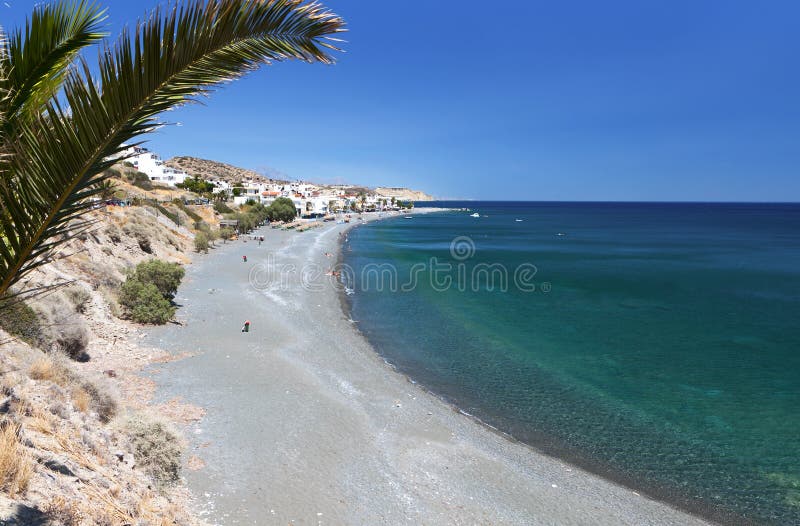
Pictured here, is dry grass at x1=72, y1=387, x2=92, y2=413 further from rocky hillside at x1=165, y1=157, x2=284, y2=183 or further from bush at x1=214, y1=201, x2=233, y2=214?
rocky hillside at x1=165, y1=157, x2=284, y2=183

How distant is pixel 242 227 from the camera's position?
201 ft

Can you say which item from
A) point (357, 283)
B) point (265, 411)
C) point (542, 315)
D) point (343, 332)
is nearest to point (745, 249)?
point (542, 315)

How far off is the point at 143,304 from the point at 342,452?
472 inches

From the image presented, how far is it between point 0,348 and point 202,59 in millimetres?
8372

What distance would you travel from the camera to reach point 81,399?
26.1 feet

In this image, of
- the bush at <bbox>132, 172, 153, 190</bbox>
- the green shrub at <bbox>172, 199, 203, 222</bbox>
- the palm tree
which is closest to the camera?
the palm tree

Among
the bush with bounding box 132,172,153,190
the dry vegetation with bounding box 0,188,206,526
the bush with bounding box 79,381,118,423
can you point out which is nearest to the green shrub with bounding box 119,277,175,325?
the dry vegetation with bounding box 0,188,206,526

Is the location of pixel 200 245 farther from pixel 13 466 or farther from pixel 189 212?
pixel 13 466

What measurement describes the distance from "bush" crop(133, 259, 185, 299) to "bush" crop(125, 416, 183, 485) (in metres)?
13.3

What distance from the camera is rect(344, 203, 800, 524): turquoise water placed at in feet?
36.7

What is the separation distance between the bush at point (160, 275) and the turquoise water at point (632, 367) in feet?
28.8

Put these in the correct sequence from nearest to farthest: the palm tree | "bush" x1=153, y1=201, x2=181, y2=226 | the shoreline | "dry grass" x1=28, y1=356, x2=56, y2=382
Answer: the palm tree, "dry grass" x1=28, y1=356, x2=56, y2=382, the shoreline, "bush" x1=153, y1=201, x2=181, y2=226

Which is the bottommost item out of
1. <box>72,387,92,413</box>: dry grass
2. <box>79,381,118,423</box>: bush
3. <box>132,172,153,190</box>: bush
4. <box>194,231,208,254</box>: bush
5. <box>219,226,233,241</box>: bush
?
<box>79,381,118,423</box>: bush

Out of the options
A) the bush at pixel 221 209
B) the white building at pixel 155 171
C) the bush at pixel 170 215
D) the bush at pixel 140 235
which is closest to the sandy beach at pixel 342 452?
the bush at pixel 140 235
